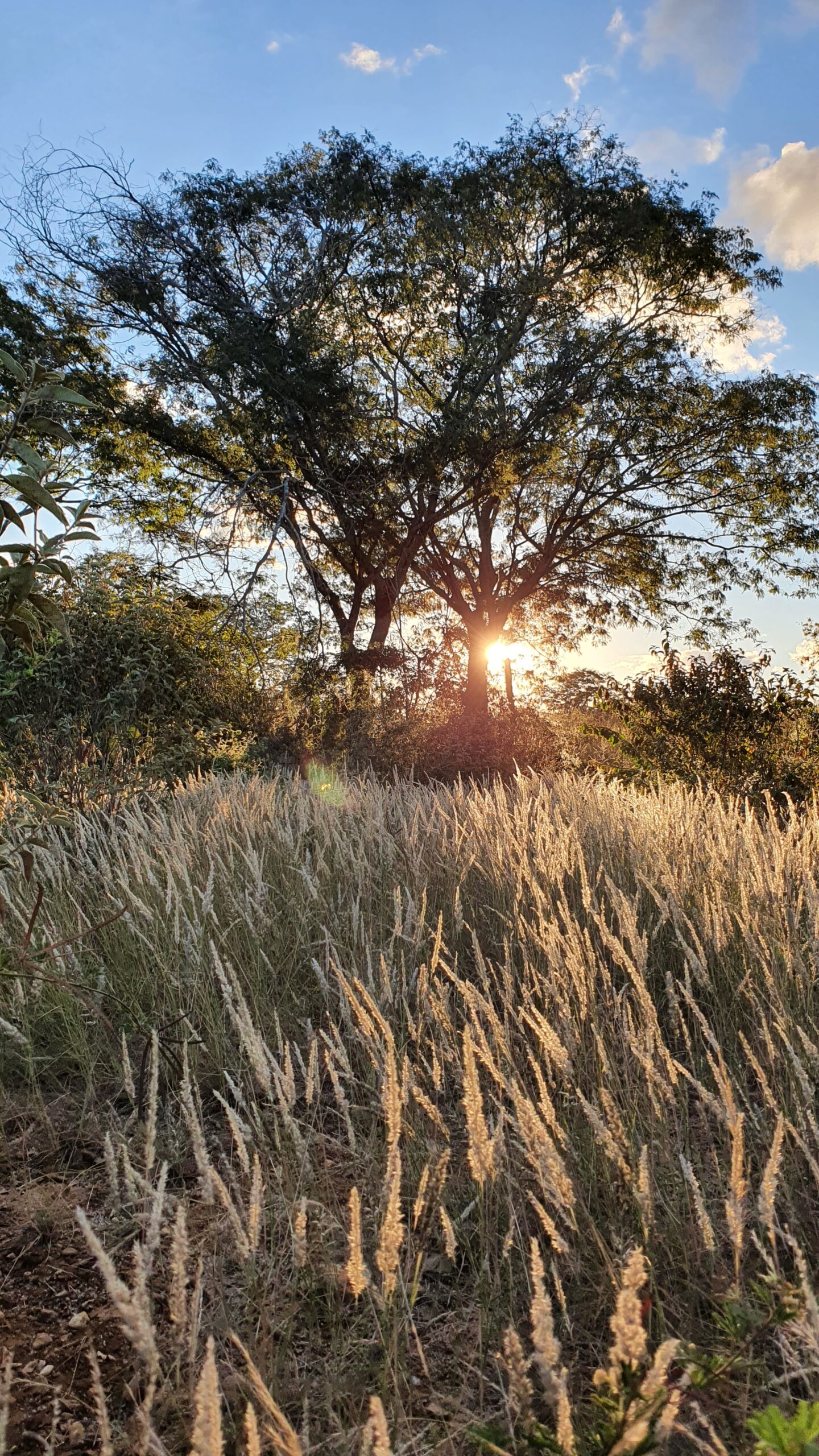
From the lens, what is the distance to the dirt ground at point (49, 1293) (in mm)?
1475

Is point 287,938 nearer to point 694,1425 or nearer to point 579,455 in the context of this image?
point 694,1425

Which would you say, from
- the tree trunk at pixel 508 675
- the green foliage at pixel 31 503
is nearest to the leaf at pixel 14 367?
the green foliage at pixel 31 503

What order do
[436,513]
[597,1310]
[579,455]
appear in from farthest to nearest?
[579,455]
[436,513]
[597,1310]

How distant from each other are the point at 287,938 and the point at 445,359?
16662mm

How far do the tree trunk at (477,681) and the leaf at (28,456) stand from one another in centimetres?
1109

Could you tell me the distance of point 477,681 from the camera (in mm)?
17547

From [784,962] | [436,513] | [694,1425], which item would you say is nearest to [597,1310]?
[694,1425]

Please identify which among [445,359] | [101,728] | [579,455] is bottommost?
[101,728]

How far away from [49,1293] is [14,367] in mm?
1890

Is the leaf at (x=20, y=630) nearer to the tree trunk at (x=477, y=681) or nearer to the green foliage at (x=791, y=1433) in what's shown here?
the green foliage at (x=791, y=1433)

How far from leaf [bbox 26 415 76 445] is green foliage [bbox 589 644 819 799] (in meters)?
7.69

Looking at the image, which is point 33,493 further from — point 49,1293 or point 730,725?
point 730,725

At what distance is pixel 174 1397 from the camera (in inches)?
55.6

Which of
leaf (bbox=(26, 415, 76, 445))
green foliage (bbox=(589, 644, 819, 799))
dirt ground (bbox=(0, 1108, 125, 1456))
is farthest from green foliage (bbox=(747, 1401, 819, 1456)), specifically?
green foliage (bbox=(589, 644, 819, 799))
